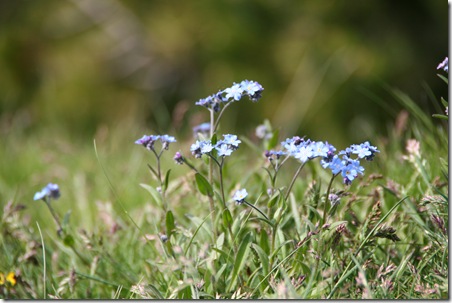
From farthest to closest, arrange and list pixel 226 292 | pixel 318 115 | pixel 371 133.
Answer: pixel 318 115 → pixel 371 133 → pixel 226 292

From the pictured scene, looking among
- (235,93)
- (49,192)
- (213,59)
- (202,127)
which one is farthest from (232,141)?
(213,59)

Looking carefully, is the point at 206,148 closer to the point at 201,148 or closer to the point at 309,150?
the point at 201,148

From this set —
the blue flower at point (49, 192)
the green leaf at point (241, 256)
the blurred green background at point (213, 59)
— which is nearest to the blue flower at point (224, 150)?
the green leaf at point (241, 256)

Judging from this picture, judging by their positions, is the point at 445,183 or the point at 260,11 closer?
the point at 445,183

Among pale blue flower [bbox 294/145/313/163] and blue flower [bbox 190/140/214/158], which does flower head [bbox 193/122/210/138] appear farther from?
pale blue flower [bbox 294/145/313/163]

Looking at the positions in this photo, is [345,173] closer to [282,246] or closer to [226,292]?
[282,246]

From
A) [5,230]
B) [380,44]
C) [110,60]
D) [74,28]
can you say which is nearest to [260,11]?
[380,44]
